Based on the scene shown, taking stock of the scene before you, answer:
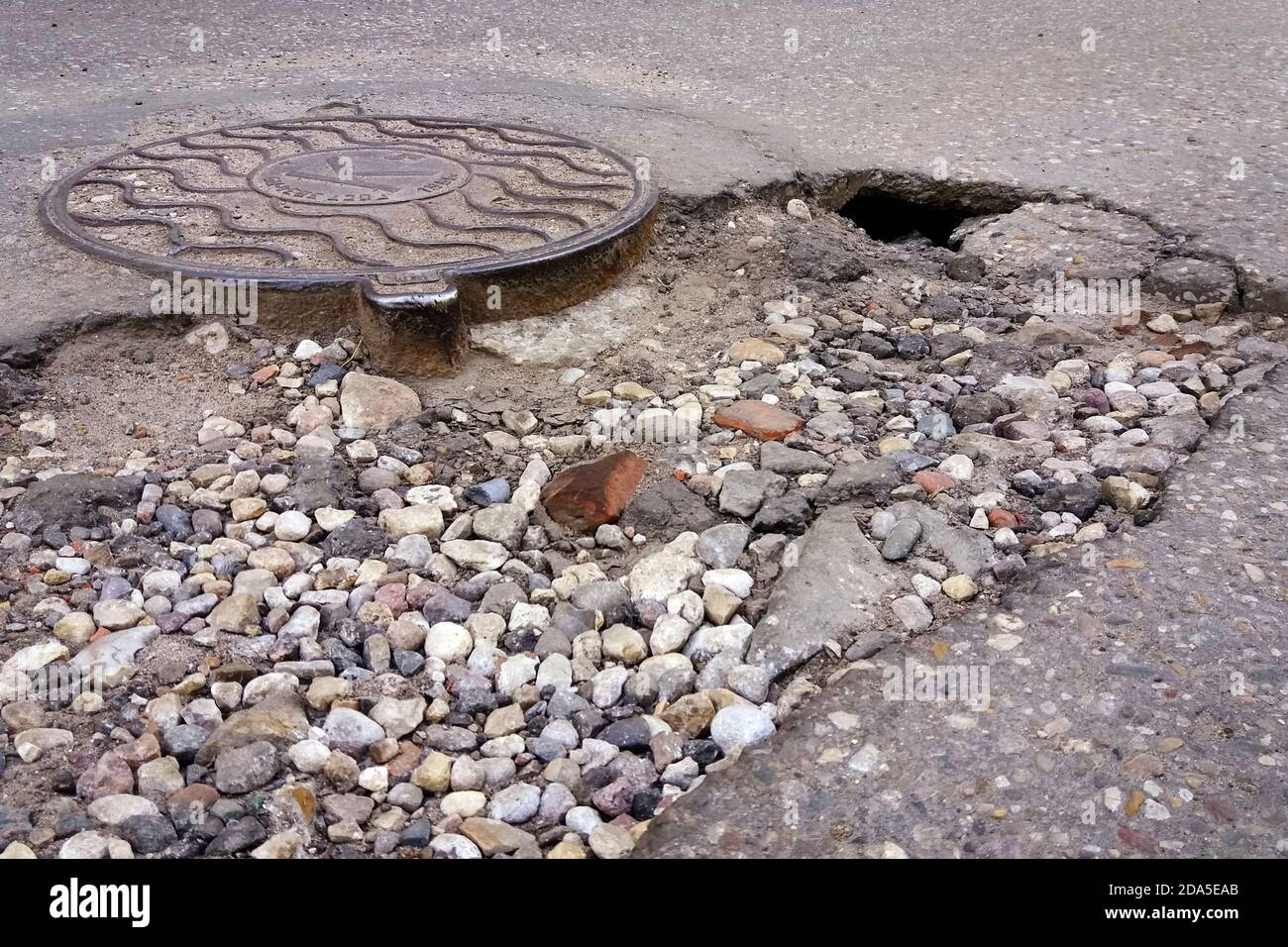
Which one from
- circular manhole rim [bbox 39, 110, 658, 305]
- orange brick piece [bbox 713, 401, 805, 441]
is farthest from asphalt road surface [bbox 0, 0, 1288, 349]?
orange brick piece [bbox 713, 401, 805, 441]

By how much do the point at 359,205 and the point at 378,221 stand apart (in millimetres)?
136

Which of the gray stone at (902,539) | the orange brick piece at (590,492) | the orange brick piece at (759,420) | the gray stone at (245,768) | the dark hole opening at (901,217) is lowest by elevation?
the gray stone at (245,768)

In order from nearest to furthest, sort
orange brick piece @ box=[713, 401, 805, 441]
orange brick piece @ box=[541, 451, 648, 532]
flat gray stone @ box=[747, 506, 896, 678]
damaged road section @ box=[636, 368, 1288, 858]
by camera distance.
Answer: damaged road section @ box=[636, 368, 1288, 858] → flat gray stone @ box=[747, 506, 896, 678] → orange brick piece @ box=[541, 451, 648, 532] → orange brick piece @ box=[713, 401, 805, 441]

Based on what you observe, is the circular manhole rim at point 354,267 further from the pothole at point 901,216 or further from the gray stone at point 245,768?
the gray stone at point 245,768

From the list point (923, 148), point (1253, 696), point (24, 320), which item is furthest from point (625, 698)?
point (923, 148)

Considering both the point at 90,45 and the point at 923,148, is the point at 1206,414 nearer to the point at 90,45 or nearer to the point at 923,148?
the point at 923,148

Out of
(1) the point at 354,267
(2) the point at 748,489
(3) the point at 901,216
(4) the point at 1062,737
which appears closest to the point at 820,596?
(2) the point at 748,489

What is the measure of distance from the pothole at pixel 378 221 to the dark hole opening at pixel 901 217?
0.81 m

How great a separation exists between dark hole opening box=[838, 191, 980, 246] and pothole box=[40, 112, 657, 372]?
2.67 ft

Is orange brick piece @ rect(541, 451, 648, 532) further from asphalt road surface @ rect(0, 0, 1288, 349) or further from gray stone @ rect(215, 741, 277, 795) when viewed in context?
asphalt road surface @ rect(0, 0, 1288, 349)

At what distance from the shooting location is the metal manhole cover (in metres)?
2.58

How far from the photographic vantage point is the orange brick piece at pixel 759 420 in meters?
A: 2.36

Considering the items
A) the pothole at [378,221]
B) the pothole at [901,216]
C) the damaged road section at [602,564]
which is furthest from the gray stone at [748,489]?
the pothole at [901,216]

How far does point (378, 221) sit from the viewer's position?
2764 mm
